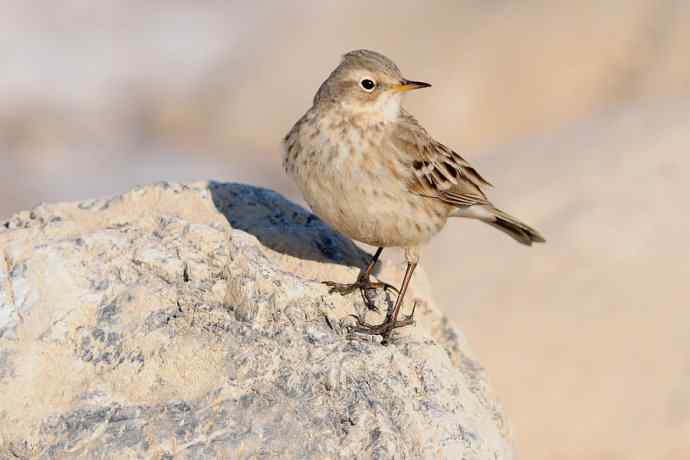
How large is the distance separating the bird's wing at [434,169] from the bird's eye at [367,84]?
29 cm

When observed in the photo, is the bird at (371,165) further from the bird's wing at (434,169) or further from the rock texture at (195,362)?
the rock texture at (195,362)

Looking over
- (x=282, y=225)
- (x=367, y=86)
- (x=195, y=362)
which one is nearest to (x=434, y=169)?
(x=367, y=86)

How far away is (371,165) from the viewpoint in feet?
22.3

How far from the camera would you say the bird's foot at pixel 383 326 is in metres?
5.85

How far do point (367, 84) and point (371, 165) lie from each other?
0.60 meters

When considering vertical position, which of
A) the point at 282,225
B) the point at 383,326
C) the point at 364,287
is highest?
the point at 282,225

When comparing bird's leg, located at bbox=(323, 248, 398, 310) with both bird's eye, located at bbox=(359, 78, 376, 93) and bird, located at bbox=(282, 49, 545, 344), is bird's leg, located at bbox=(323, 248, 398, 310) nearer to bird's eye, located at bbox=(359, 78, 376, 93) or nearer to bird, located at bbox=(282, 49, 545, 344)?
bird, located at bbox=(282, 49, 545, 344)

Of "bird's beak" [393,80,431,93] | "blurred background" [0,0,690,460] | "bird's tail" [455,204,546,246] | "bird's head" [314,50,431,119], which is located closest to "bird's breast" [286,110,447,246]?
"bird's head" [314,50,431,119]

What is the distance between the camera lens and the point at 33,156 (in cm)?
1611

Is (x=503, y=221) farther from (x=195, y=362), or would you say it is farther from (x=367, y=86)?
(x=195, y=362)

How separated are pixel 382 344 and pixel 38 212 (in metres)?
2.15

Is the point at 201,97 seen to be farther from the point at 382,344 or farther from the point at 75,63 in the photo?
the point at 382,344

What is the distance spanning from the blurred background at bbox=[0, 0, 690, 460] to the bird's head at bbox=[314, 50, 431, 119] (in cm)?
277

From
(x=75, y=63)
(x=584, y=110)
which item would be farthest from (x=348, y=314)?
(x=75, y=63)
